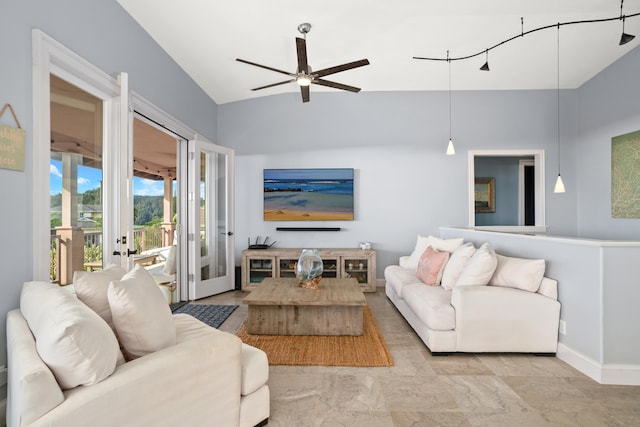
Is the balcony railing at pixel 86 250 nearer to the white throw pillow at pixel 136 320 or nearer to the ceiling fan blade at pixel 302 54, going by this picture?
the white throw pillow at pixel 136 320

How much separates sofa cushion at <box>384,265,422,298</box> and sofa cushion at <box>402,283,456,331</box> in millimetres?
353

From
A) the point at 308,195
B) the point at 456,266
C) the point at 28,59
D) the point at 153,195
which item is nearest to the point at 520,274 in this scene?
the point at 456,266

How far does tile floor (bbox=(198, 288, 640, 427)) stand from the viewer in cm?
190

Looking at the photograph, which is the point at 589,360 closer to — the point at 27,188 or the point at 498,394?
the point at 498,394

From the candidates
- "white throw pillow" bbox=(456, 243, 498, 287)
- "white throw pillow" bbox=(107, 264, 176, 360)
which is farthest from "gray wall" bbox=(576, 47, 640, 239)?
"white throw pillow" bbox=(107, 264, 176, 360)

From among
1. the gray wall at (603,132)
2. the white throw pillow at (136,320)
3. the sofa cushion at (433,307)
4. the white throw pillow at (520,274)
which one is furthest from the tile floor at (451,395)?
the gray wall at (603,132)

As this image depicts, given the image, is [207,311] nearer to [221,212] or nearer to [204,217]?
[204,217]

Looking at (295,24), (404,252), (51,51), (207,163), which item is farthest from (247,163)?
(51,51)

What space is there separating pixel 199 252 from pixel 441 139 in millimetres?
4099

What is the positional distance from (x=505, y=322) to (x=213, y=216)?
12.9 feet

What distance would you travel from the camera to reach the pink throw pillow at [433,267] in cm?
348

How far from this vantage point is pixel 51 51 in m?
2.08

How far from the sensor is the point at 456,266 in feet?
10.7

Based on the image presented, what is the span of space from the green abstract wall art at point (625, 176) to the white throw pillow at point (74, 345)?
18.8 ft
